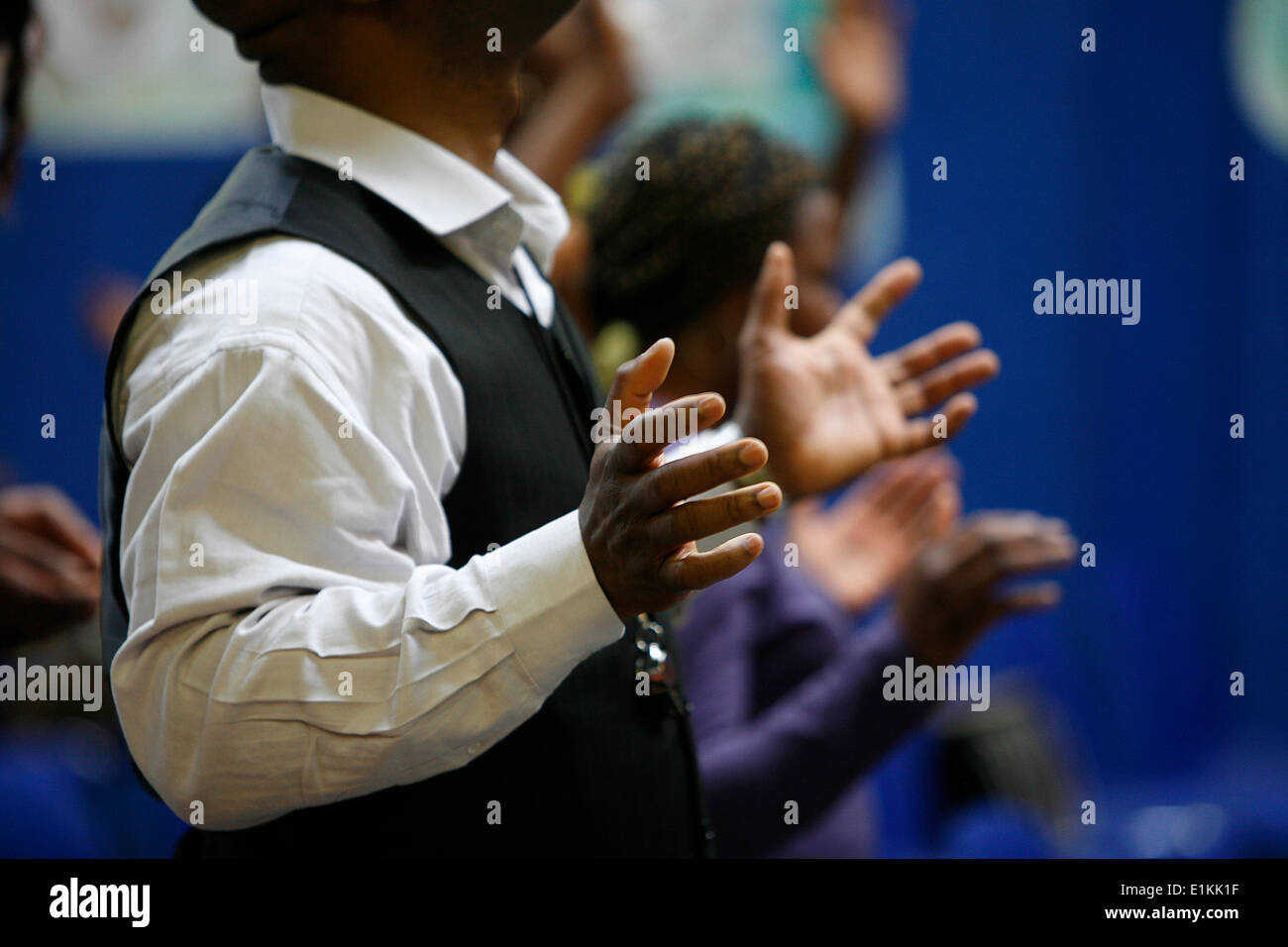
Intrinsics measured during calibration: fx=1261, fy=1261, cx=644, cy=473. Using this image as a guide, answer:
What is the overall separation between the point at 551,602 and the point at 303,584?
0.53 ft

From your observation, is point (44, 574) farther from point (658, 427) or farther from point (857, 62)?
point (857, 62)

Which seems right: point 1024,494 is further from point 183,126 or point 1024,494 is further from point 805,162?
point 183,126

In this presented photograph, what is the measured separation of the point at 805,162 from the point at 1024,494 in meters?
2.29

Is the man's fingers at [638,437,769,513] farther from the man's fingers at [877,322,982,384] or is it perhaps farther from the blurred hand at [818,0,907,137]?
the blurred hand at [818,0,907,137]

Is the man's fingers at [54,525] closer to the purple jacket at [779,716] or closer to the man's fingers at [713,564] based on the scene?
the purple jacket at [779,716]

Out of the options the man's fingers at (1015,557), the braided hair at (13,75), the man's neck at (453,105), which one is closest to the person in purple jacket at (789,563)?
the man's fingers at (1015,557)

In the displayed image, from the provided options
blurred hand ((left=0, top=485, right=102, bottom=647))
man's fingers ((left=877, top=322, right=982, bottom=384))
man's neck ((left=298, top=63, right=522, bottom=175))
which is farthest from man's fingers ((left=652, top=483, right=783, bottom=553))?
blurred hand ((left=0, top=485, right=102, bottom=647))

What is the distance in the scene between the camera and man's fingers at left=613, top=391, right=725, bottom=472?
764 millimetres

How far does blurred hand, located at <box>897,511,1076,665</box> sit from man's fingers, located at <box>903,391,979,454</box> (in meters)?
0.19

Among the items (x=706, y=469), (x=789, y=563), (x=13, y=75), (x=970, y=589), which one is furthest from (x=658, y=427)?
(x=13, y=75)

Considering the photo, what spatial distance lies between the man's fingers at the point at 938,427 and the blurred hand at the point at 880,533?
1.65 feet

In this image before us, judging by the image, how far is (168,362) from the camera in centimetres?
87

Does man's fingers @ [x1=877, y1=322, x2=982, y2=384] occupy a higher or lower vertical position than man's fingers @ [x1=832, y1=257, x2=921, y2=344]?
lower

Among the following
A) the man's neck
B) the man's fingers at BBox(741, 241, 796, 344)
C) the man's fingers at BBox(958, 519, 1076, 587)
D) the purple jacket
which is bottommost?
the purple jacket
